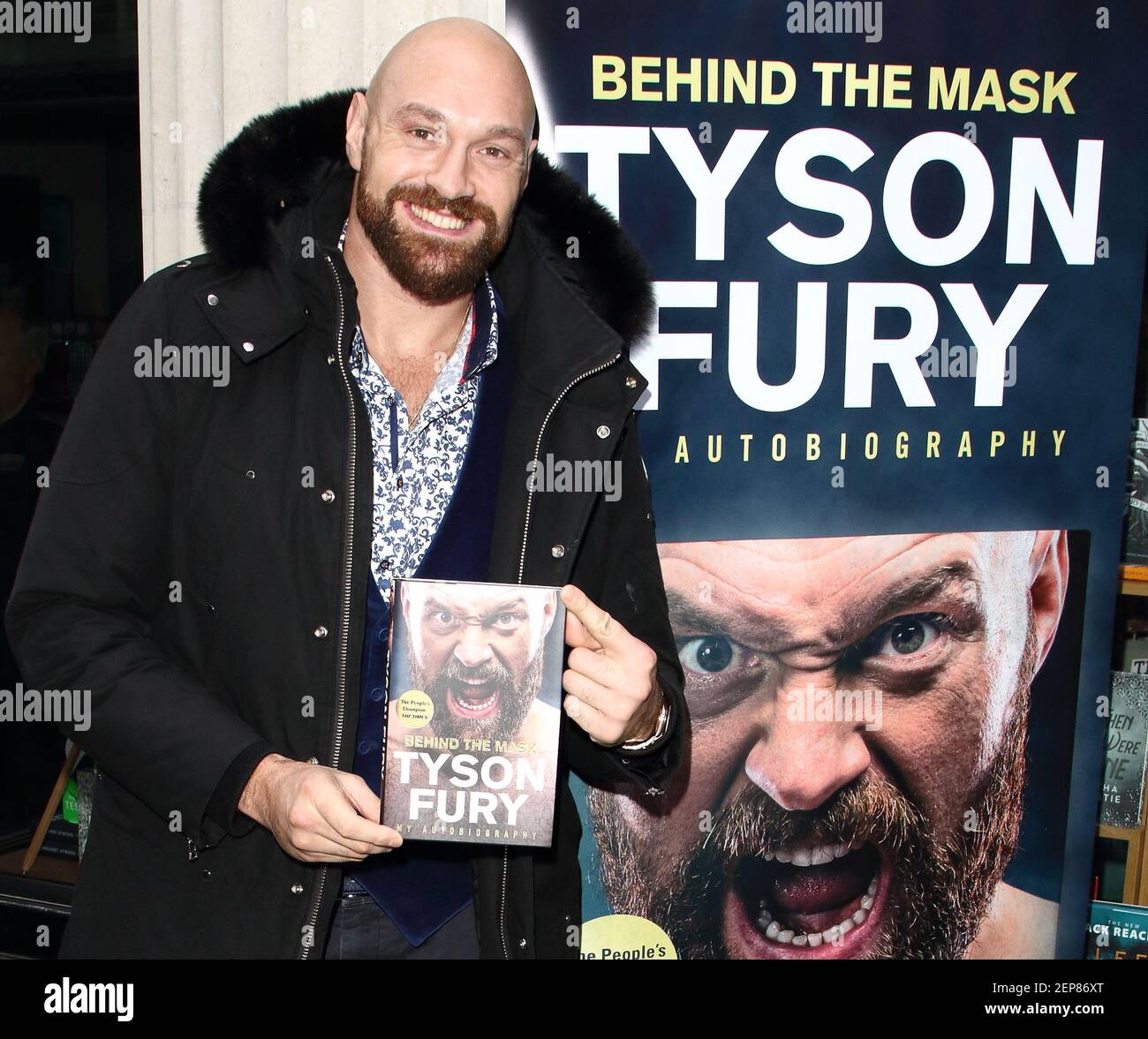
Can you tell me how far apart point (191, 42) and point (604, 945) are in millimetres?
2490

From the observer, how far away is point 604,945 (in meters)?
3.01

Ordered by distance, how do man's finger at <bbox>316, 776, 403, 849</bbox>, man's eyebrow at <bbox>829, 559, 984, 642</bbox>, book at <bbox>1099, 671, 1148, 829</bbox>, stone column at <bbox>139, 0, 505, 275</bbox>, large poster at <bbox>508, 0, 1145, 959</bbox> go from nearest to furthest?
man's finger at <bbox>316, 776, 403, 849</bbox>, stone column at <bbox>139, 0, 505, 275</bbox>, large poster at <bbox>508, 0, 1145, 959</bbox>, man's eyebrow at <bbox>829, 559, 984, 642</bbox>, book at <bbox>1099, 671, 1148, 829</bbox>

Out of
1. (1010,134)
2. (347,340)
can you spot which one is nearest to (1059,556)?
(1010,134)

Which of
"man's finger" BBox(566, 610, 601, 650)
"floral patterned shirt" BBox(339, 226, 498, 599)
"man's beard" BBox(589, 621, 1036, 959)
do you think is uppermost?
"floral patterned shirt" BBox(339, 226, 498, 599)

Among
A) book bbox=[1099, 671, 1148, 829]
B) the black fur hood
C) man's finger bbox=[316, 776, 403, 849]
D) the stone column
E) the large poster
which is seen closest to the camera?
man's finger bbox=[316, 776, 403, 849]

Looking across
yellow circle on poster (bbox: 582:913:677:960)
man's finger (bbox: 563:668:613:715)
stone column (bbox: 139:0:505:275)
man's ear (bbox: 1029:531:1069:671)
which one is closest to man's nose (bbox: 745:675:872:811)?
yellow circle on poster (bbox: 582:913:677:960)

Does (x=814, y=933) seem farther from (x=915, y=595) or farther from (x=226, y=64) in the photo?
(x=226, y=64)

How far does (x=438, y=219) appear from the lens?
2049 mm

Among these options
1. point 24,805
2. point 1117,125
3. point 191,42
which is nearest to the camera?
point 191,42

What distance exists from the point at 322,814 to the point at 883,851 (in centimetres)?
196

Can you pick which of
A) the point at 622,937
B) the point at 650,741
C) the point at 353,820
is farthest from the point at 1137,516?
the point at 353,820

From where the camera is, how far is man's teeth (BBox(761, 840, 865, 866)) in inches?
120

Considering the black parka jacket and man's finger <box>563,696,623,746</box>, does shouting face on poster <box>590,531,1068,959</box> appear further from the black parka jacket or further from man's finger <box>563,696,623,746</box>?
man's finger <box>563,696,623,746</box>

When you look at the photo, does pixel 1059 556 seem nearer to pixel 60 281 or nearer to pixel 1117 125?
pixel 1117 125
